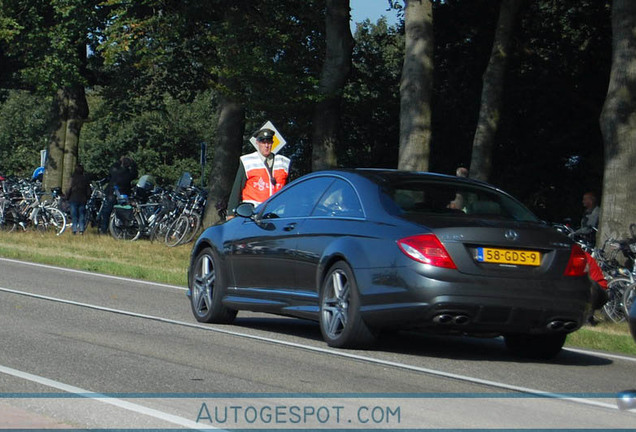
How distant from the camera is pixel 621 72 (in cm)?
1830

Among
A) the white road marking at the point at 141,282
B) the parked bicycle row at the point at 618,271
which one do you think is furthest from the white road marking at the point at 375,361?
the parked bicycle row at the point at 618,271

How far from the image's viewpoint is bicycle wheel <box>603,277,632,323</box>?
16.3 meters

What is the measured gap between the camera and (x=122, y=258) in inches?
933

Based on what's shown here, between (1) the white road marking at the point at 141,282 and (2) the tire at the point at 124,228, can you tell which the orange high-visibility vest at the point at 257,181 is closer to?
(1) the white road marking at the point at 141,282

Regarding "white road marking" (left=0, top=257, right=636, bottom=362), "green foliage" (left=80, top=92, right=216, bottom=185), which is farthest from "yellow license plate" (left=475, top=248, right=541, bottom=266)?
"green foliage" (left=80, top=92, right=216, bottom=185)

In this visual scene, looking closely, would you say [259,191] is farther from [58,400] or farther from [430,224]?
[58,400]

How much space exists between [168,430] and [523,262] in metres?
4.12

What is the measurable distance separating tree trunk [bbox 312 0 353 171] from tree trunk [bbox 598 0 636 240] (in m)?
10.1

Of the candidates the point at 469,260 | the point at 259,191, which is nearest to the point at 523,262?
the point at 469,260

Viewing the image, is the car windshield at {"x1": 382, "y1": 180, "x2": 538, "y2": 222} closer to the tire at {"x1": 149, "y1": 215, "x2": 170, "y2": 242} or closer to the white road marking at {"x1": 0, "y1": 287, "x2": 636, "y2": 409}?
the white road marking at {"x1": 0, "y1": 287, "x2": 636, "y2": 409}

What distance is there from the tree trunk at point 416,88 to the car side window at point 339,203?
11598mm

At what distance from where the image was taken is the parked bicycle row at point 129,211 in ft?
93.5

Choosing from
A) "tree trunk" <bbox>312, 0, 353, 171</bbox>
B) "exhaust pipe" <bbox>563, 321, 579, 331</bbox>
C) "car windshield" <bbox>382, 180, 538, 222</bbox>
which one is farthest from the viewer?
"tree trunk" <bbox>312, 0, 353, 171</bbox>

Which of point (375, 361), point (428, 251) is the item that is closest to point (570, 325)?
point (428, 251)
